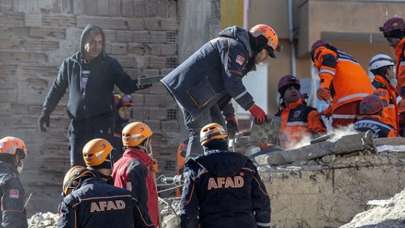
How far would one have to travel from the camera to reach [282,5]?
53.6 ft

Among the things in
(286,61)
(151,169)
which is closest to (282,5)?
(286,61)

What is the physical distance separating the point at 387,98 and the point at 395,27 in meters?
0.88

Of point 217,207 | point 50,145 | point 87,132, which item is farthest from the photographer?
point 50,145

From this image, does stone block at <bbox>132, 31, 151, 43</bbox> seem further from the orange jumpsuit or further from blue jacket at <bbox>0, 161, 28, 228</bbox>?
blue jacket at <bbox>0, 161, 28, 228</bbox>

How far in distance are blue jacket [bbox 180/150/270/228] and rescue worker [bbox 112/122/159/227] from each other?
1.36ft

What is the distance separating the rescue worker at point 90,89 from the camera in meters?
10.4

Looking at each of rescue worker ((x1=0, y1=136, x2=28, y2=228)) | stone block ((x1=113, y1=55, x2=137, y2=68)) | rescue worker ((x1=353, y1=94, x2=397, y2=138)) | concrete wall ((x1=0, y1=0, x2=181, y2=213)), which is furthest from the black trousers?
stone block ((x1=113, y1=55, x2=137, y2=68))

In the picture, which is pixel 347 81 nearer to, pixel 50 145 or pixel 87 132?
pixel 87 132

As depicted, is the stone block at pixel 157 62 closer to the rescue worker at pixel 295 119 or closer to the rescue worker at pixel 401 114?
the rescue worker at pixel 295 119

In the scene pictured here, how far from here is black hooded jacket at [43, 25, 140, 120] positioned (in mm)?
10375

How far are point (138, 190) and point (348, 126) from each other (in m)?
3.51

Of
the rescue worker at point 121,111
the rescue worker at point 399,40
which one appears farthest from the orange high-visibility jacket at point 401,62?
the rescue worker at point 121,111

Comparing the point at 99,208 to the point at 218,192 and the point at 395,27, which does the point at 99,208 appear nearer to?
the point at 218,192

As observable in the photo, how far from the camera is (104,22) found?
13078 mm
